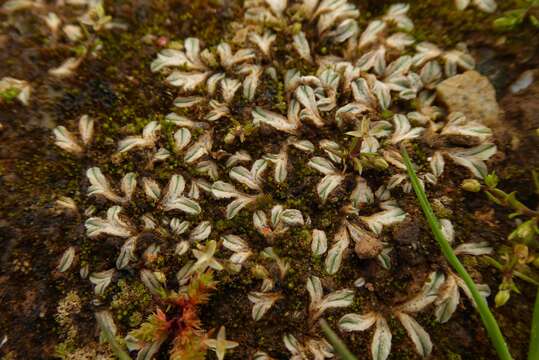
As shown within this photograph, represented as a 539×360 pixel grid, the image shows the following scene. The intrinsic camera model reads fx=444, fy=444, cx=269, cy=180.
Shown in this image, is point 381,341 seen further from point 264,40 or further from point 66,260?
point 264,40

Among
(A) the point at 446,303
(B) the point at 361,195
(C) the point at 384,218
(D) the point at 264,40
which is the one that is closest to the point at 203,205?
(B) the point at 361,195

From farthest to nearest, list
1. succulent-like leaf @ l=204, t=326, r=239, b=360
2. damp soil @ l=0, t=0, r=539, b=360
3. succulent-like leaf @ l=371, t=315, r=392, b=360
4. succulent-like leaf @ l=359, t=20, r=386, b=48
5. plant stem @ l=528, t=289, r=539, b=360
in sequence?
succulent-like leaf @ l=359, t=20, r=386, b=48 → damp soil @ l=0, t=0, r=539, b=360 → succulent-like leaf @ l=371, t=315, r=392, b=360 → succulent-like leaf @ l=204, t=326, r=239, b=360 → plant stem @ l=528, t=289, r=539, b=360

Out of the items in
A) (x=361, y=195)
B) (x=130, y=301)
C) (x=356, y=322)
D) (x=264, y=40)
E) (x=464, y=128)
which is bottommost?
(x=130, y=301)

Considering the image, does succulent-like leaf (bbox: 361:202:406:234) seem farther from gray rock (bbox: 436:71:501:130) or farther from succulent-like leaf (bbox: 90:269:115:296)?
succulent-like leaf (bbox: 90:269:115:296)

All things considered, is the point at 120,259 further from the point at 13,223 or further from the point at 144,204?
the point at 13,223

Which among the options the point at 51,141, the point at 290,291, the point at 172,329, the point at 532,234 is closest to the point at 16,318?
the point at 172,329

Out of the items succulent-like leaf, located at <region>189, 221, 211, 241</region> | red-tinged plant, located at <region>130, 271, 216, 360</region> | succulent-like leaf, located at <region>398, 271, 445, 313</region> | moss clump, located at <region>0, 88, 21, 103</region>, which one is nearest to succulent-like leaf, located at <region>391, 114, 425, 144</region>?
succulent-like leaf, located at <region>398, 271, 445, 313</region>

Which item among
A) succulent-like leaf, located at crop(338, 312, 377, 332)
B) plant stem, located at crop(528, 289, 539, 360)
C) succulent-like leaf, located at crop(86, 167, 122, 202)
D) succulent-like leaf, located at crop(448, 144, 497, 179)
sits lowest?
succulent-like leaf, located at crop(338, 312, 377, 332)

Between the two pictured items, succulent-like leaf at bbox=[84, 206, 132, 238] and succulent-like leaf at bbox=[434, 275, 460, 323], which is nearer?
succulent-like leaf at bbox=[434, 275, 460, 323]
